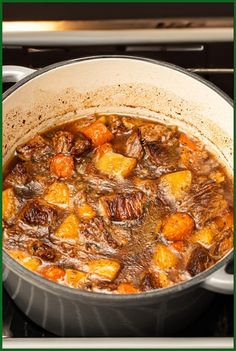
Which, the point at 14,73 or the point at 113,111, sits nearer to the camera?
the point at 14,73

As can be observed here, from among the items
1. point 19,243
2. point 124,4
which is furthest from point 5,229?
point 124,4

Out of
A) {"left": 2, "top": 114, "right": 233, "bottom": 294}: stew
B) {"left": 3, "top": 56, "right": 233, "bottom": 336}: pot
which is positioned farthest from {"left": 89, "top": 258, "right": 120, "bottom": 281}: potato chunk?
{"left": 3, "top": 56, "right": 233, "bottom": 336}: pot

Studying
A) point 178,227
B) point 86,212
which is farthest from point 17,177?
point 178,227

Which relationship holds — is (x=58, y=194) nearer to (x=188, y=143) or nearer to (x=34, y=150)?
(x=34, y=150)

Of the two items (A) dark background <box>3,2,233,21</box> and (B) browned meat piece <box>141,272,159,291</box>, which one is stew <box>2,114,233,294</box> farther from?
(A) dark background <box>3,2,233,21</box>

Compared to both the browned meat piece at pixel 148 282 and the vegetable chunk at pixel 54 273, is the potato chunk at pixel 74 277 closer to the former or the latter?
the vegetable chunk at pixel 54 273

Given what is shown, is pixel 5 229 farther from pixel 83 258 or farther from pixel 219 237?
pixel 219 237

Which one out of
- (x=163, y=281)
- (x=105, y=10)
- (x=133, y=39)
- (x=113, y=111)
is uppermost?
(x=105, y=10)

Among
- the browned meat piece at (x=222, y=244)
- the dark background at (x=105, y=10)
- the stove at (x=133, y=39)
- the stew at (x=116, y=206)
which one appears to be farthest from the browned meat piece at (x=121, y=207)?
the dark background at (x=105, y=10)
